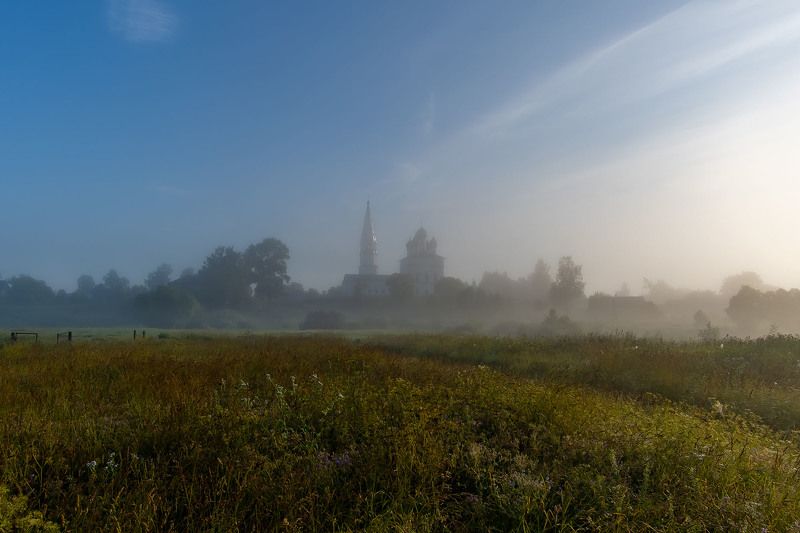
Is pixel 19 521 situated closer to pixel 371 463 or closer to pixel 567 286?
pixel 371 463

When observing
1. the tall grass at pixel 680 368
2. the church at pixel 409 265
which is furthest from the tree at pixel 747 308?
the church at pixel 409 265

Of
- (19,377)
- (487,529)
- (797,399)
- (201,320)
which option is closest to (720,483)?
(487,529)

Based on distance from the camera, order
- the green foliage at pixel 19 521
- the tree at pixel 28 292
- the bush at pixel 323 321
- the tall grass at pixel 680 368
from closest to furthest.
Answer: the green foliage at pixel 19 521, the tall grass at pixel 680 368, the bush at pixel 323 321, the tree at pixel 28 292

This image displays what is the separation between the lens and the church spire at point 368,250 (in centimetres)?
14862

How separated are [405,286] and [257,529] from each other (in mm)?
88715

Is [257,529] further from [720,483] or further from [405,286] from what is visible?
[405,286]

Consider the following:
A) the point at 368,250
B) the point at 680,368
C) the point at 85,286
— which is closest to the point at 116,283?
the point at 85,286

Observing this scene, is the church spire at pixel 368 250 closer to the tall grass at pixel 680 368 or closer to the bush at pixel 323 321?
the bush at pixel 323 321

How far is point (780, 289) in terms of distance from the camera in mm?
64312

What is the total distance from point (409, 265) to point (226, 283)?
2316 inches

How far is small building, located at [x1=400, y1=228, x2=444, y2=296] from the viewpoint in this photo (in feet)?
433

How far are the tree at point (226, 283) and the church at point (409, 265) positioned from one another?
33161 mm

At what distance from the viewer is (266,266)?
95750mm

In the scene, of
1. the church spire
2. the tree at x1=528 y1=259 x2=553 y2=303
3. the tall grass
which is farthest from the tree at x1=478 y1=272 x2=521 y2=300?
the tall grass
